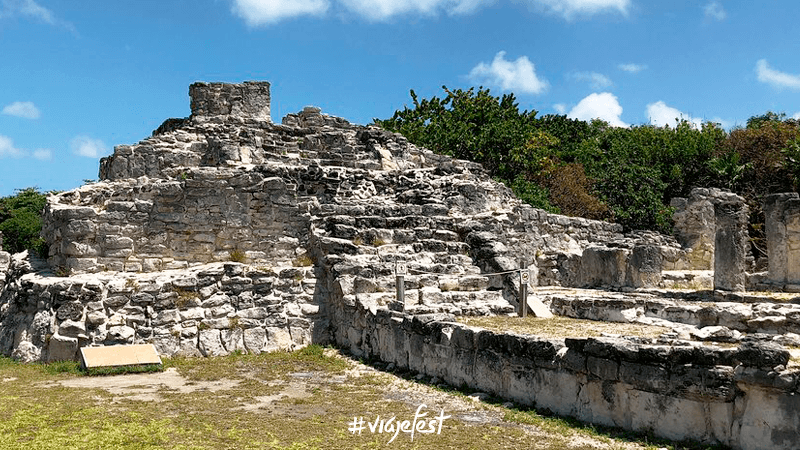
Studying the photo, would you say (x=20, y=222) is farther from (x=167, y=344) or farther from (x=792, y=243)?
(x=792, y=243)

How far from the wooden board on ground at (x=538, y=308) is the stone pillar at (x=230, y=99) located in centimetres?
842

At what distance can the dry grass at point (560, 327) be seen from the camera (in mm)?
9172

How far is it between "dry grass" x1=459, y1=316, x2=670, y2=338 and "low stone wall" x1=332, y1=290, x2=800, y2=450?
0.88 m

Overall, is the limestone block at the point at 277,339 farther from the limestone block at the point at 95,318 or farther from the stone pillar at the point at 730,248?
the stone pillar at the point at 730,248

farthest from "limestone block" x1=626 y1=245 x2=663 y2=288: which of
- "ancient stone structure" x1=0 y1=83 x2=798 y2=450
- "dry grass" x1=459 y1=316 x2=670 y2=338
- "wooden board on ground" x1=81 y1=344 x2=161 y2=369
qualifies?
"wooden board on ground" x1=81 y1=344 x2=161 y2=369

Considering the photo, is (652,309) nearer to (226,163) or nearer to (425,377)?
(425,377)

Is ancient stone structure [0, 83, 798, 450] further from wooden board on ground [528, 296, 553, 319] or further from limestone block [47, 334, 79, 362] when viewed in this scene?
wooden board on ground [528, 296, 553, 319]

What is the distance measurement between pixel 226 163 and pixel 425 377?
276 inches

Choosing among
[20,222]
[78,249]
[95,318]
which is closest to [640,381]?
[95,318]

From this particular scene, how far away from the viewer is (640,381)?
6.41 metres

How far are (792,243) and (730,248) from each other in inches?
71.0

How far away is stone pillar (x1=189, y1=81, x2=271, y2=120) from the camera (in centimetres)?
1689

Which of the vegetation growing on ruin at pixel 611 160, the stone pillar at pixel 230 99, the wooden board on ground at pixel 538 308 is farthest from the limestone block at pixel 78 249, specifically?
the vegetation growing on ruin at pixel 611 160

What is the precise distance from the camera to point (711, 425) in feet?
19.6
